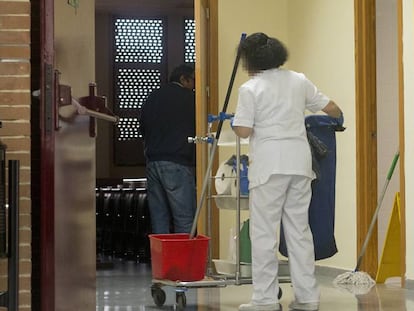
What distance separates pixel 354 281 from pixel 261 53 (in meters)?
2.00

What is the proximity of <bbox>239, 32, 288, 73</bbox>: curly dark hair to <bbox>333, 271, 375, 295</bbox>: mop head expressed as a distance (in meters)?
1.81

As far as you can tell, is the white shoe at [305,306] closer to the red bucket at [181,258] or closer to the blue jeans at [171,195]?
the red bucket at [181,258]

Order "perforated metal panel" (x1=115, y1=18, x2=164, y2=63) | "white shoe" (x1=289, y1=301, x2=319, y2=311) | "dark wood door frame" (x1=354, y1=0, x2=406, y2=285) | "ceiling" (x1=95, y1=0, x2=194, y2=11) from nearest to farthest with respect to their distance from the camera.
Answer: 1. "white shoe" (x1=289, y1=301, x2=319, y2=311)
2. "dark wood door frame" (x1=354, y1=0, x2=406, y2=285)
3. "ceiling" (x1=95, y1=0, x2=194, y2=11)
4. "perforated metal panel" (x1=115, y1=18, x2=164, y2=63)

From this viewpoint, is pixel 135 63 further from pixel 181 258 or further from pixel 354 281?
pixel 181 258

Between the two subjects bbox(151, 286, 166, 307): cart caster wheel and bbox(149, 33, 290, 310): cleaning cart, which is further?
bbox(151, 286, 166, 307): cart caster wheel

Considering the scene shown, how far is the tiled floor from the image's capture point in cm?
451

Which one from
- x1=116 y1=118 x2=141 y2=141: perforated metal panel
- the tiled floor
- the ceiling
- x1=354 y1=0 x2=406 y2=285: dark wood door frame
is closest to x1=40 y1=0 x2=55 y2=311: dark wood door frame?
the tiled floor

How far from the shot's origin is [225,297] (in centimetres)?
499

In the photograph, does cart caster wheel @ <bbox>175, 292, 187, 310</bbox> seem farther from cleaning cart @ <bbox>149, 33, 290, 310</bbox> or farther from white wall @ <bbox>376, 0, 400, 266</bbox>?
white wall @ <bbox>376, 0, 400, 266</bbox>

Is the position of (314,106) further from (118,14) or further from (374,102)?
(118,14)

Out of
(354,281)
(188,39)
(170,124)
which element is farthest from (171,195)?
(188,39)

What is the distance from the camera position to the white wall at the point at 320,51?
6199mm

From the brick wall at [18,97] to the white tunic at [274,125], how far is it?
1.53 m

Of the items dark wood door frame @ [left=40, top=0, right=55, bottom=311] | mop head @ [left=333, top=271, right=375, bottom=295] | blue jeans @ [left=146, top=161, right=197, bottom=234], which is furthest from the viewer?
blue jeans @ [left=146, top=161, right=197, bottom=234]
